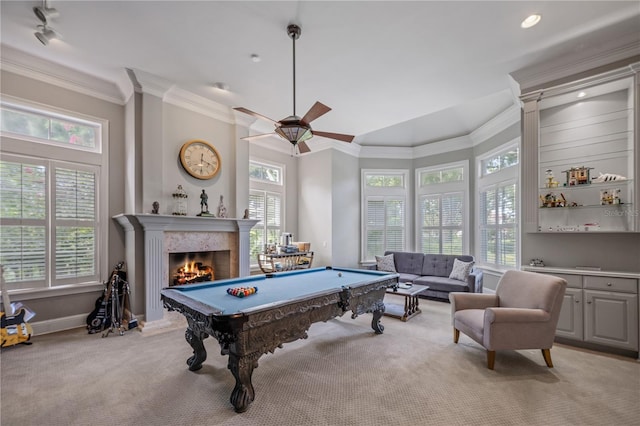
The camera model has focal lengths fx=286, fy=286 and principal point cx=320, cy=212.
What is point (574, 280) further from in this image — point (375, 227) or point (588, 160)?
point (375, 227)

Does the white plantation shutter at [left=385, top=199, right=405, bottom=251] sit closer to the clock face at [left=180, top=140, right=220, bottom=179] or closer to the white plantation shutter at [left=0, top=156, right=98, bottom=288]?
the clock face at [left=180, top=140, right=220, bottom=179]

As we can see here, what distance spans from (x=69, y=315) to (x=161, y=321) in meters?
1.21

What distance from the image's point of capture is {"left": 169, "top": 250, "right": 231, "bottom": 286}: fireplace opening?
4637 mm

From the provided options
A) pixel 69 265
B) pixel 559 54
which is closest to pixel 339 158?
pixel 559 54

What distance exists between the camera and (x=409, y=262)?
20.8ft

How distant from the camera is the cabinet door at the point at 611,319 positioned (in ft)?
9.93

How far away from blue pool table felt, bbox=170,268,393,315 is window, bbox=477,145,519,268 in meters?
3.15

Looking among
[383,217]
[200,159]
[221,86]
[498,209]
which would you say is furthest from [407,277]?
[221,86]

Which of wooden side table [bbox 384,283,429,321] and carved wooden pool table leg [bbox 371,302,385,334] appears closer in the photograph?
carved wooden pool table leg [bbox 371,302,385,334]

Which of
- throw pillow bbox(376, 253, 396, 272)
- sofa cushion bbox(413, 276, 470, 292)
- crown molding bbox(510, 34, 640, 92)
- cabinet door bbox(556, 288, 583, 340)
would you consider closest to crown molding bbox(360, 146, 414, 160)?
throw pillow bbox(376, 253, 396, 272)

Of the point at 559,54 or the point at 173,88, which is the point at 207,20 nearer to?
the point at 173,88

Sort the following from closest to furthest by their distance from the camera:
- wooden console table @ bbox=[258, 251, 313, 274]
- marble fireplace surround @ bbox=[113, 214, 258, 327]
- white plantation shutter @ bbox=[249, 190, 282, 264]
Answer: marble fireplace surround @ bbox=[113, 214, 258, 327] < wooden console table @ bbox=[258, 251, 313, 274] < white plantation shutter @ bbox=[249, 190, 282, 264]

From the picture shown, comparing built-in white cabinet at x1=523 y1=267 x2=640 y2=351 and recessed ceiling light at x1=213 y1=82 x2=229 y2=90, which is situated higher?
recessed ceiling light at x1=213 y1=82 x2=229 y2=90

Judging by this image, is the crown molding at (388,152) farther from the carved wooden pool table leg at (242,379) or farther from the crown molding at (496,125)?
the carved wooden pool table leg at (242,379)
